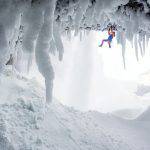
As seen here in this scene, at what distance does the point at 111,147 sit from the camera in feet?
28.2

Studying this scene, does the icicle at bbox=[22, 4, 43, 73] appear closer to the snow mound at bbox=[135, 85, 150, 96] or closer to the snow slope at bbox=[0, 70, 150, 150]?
the snow slope at bbox=[0, 70, 150, 150]

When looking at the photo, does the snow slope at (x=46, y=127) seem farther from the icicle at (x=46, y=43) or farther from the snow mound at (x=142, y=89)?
the snow mound at (x=142, y=89)

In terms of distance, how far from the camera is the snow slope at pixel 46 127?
7238mm

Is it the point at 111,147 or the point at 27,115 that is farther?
the point at 111,147

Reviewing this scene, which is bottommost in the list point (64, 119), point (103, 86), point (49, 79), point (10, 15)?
point (103, 86)

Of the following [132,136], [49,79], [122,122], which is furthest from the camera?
[122,122]

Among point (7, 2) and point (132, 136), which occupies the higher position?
point (7, 2)

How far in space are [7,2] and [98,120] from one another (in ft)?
29.2

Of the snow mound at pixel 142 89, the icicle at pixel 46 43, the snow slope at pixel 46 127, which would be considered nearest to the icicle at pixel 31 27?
the icicle at pixel 46 43

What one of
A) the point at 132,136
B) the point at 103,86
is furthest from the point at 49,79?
A: the point at 103,86

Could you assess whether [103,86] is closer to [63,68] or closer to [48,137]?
[63,68]

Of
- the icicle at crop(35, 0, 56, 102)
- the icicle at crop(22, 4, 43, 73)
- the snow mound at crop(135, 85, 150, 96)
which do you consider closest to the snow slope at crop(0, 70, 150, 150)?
the icicle at crop(35, 0, 56, 102)

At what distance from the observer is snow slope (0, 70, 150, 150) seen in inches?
285

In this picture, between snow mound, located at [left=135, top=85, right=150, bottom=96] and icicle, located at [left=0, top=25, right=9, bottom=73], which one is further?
→ snow mound, located at [left=135, top=85, right=150, bottom=96]
